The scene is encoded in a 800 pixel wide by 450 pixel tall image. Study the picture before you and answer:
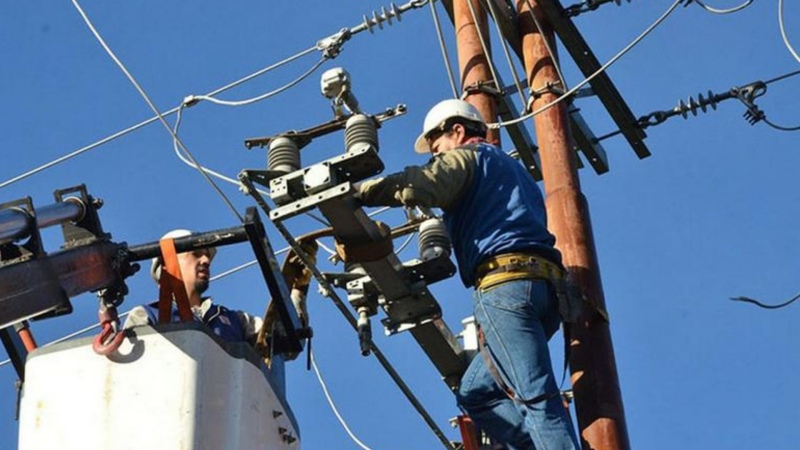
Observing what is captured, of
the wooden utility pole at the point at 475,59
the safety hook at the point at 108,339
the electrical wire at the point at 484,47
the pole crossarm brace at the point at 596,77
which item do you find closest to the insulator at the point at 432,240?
the wooden utility pole at the point at 475,59

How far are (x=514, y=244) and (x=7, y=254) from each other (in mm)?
1900

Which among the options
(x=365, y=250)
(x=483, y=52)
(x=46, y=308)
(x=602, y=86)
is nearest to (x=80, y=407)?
(x=46, y=308)

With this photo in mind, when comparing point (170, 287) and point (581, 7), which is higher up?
point (581, 7)

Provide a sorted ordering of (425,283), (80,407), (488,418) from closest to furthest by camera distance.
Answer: (80,407) < (488,418) < (425,283)

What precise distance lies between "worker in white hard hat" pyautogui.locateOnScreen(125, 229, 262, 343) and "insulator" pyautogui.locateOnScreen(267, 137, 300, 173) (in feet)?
1.68

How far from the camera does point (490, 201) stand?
6.07 metres

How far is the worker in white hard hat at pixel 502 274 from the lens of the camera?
18.7 feet

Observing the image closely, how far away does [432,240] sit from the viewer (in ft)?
21.4

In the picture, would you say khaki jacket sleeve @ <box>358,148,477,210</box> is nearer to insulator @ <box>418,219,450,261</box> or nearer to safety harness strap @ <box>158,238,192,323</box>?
insulator @ <box>418,219,450,261</box>

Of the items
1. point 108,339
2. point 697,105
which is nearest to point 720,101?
point 697,105

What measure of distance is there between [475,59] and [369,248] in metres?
2.23

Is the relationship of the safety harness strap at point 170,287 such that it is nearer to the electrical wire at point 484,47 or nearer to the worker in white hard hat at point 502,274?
the worker in white hard hat at point 502,274

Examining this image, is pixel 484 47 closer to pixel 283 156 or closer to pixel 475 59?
pixel 475 59

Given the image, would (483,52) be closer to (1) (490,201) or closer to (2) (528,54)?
(2) (528,54)
